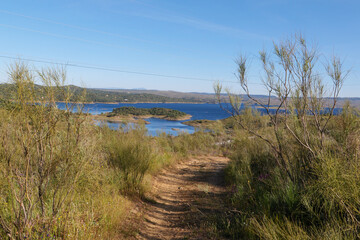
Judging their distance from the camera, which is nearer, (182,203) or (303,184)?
(303,184)

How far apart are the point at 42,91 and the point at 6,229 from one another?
5.56 feet

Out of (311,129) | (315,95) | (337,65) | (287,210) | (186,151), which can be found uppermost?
(337,65)

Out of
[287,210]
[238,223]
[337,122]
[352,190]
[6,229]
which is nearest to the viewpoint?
[6,229]

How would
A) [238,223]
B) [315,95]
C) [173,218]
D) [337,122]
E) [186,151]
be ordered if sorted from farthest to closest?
[186,151] → [337,122] → [173,218] → [315,95] → [238,223]

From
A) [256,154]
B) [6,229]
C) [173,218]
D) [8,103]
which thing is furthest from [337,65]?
[6,229]

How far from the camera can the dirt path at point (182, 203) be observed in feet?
14.8

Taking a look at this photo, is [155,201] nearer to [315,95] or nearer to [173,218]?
[173,218]

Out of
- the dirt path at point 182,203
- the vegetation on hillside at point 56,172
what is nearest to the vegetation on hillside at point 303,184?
the dirt path at point 182,203

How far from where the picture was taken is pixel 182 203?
20.1ft

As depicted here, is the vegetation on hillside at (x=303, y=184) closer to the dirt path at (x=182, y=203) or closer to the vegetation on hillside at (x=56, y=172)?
the dirt path at (x=182, y=203)

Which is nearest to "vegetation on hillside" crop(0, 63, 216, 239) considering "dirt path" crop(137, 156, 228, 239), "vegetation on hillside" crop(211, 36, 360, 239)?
"dirt path" crop(137, 156, 228, 239)

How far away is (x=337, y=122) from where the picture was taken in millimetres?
6895

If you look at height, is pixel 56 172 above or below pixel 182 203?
above

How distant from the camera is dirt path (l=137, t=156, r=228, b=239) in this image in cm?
452
